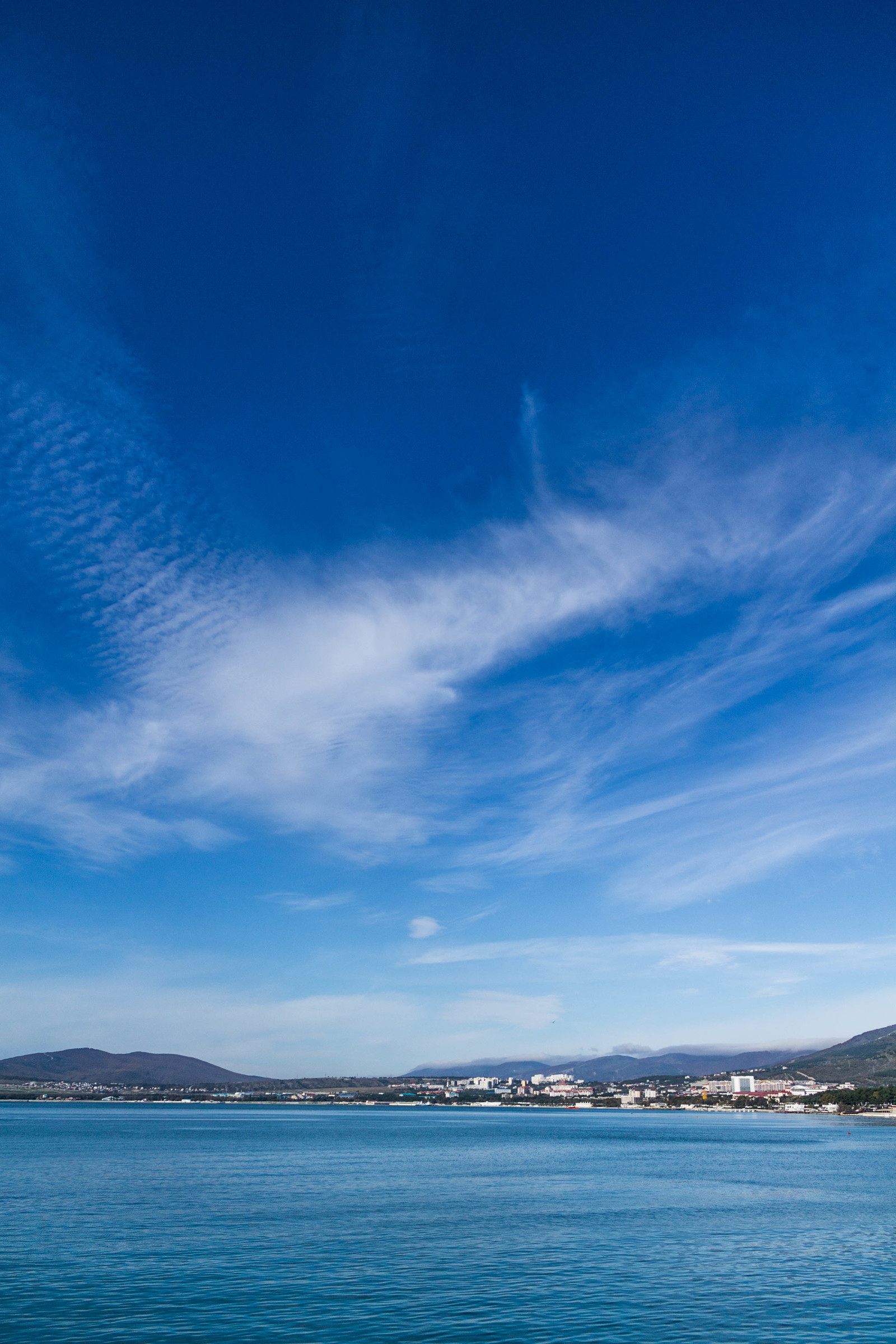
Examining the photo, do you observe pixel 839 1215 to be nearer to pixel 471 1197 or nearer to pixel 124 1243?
pixel 471 1197

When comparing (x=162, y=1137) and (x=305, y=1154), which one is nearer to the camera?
(x=305, y=1154)

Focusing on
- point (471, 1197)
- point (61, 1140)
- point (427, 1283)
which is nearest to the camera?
point (427, 1283)

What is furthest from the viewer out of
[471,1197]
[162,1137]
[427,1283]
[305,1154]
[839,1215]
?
[162,1137]

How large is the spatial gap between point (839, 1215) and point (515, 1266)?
1179 inches

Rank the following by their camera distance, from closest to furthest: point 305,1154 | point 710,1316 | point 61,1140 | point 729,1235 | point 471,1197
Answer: point 710,1316 < point 729,1235 < point 471,1197 < point 305,1154 < point 61,1140

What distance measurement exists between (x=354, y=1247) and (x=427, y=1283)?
32.5 ft

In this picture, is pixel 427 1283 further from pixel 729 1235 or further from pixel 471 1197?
pixel 471 1197

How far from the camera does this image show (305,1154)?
110 metres

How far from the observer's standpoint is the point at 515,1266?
134 ft

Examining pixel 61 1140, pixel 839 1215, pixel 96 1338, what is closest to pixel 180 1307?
pixel 96 1338

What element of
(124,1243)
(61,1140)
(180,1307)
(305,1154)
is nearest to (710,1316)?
(180,1307)

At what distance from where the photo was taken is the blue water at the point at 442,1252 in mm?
30844

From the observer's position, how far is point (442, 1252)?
43.7m

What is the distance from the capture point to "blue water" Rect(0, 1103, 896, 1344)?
1214 inches
